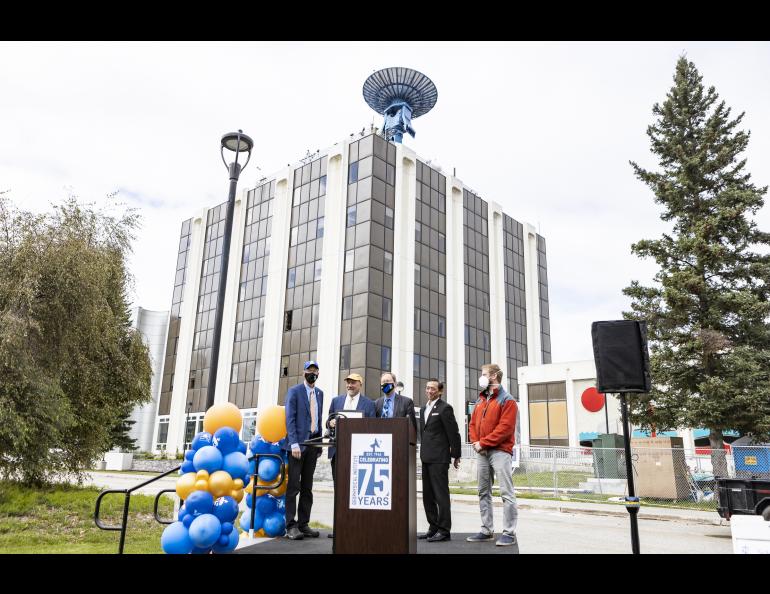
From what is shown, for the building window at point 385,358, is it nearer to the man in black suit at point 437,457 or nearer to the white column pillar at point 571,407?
the white column pillar at point 571,407

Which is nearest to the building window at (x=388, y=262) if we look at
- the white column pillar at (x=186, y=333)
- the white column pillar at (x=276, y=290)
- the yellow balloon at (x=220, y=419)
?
the white column pillar at (x=276, y=290)

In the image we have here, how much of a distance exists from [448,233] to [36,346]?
38.1m

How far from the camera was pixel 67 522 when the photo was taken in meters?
11.7

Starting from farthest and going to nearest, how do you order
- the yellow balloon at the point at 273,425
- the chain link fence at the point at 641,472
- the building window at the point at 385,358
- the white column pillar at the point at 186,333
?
the white column pillar at the point at 186,333 → the building window at the point at 385,358 → the chain link fence at the point at 641,472 → the yellow balloon at the point at 273,425

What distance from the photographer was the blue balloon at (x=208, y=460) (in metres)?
7.02

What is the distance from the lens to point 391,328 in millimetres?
40812

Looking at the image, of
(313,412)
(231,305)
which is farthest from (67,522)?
(231,305)

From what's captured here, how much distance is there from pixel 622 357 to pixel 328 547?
3.99 metres

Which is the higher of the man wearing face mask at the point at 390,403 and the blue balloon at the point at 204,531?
the man wearing face mask at the point at 390,403

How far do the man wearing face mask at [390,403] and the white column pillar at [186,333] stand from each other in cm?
4722

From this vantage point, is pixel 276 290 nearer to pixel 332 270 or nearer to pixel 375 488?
pixel 332 270

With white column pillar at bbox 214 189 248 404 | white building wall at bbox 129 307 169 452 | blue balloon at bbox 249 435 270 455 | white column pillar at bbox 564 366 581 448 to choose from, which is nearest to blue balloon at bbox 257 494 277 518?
blue balloon at bbox 249 435 270 455

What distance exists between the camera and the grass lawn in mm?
9524

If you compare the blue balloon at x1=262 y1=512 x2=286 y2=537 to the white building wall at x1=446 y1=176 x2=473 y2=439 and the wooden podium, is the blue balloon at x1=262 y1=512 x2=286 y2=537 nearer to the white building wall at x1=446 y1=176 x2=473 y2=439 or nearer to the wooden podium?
the wooden podium
